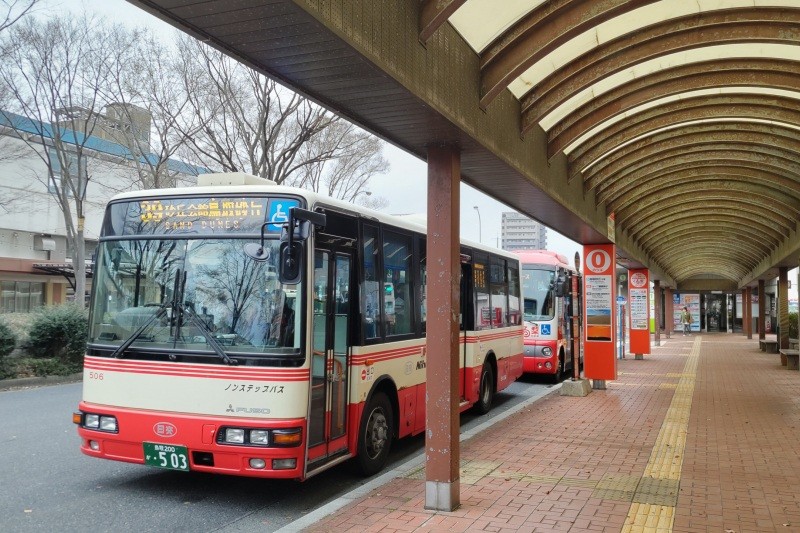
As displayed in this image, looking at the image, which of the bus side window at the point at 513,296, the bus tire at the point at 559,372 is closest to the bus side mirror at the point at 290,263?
the bus side window at the point at 513,296

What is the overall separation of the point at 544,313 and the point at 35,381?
11.7 metres

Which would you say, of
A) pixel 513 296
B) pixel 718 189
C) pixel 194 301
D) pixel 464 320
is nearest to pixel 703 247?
pixel 718 189

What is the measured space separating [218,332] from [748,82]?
21.1ft

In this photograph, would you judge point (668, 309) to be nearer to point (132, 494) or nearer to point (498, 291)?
point (498, 291)

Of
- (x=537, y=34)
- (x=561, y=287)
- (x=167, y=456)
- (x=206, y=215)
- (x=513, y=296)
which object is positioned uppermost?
(x=537, y=34)

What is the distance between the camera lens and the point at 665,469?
715cm

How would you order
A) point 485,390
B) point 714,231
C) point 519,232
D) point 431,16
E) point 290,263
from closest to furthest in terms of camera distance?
point 431,16, point 290,263, point 485,390, point 714,231, point 519,232

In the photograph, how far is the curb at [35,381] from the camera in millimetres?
14159

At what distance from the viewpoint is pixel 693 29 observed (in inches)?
247

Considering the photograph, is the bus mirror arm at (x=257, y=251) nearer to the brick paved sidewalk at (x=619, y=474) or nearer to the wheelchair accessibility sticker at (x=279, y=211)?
the wheelchair accessibility sticker at (x=279, y=211)

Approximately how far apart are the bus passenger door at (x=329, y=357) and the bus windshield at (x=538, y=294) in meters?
9.76

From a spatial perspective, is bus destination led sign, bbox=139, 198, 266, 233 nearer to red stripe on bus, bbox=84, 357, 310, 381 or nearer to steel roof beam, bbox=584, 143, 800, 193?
red stripe on bus, bbox=84, 357, 310, 381

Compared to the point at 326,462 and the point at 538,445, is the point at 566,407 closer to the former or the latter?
the point at 538,445

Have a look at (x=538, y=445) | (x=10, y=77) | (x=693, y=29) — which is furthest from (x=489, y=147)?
(x=10, y=77)
